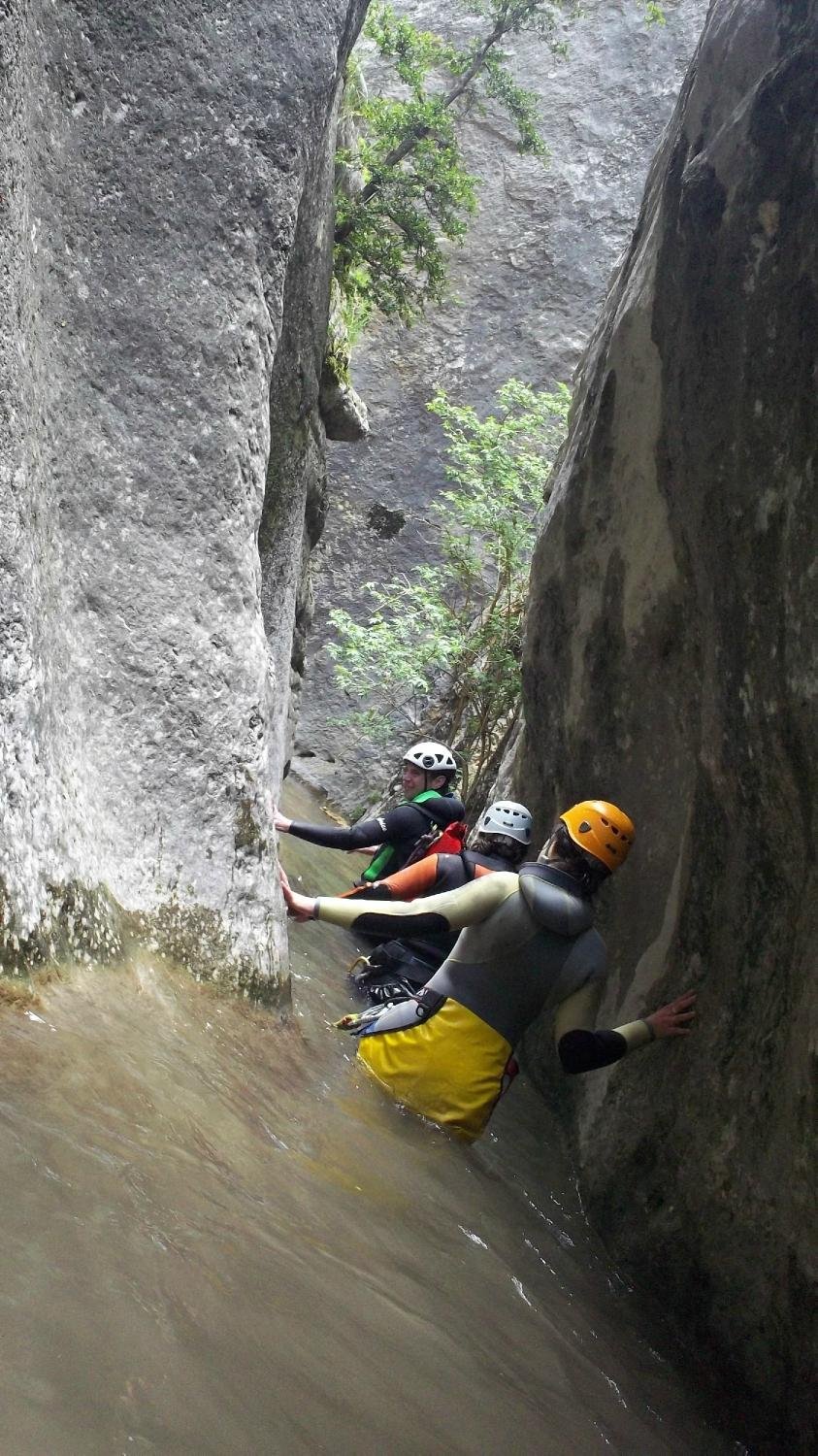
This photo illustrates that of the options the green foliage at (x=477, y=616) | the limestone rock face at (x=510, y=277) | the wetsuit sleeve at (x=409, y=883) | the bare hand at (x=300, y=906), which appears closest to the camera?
the bare hand at (x=300, y=906)

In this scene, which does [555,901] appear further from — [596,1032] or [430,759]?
[430,759]

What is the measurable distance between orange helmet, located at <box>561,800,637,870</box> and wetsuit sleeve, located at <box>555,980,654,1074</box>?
1.61 feet

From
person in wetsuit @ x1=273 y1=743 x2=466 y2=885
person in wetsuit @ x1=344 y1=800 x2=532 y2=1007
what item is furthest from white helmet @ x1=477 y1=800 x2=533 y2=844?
person in wetsuit @ x1=273 y1=743 x2=466 y2=885

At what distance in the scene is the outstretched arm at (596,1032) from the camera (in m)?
4.09

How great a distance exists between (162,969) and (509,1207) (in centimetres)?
157

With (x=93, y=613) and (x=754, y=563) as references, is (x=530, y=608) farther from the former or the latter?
(x=93, y=613)

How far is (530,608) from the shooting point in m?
7.89

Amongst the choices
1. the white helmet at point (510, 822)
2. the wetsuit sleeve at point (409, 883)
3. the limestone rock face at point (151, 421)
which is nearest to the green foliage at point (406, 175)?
the limestone rock face at point (151, 421)

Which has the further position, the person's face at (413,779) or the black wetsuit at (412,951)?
the person's face at (413,779)

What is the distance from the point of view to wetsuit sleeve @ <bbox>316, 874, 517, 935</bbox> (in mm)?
4148

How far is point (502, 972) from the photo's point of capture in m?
4.23

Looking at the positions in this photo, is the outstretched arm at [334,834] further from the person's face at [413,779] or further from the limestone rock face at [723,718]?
the limestone rock face at [723,718]

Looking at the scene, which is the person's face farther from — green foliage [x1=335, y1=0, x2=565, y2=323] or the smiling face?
green foliage [x1=335, y1=0, x2=565, y2=323]

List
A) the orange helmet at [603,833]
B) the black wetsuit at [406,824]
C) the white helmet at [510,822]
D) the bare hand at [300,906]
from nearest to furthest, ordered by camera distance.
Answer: the orange helmet at [603,833] < the bare hand at [300,906] < the white helmet at [510,822] < the black wetsuit at [406,824]
